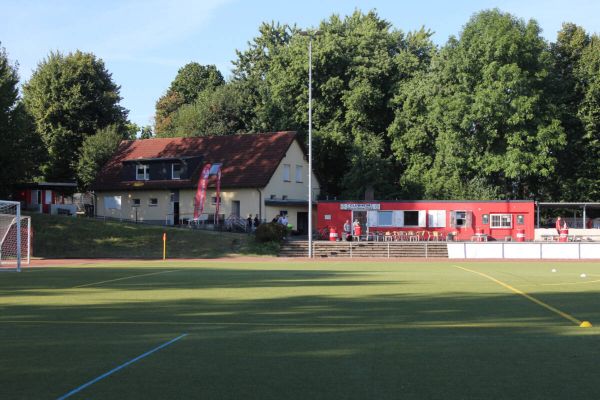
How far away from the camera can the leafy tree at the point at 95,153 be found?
6456cm

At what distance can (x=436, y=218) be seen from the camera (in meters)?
51.7

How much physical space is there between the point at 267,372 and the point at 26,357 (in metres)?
3.50

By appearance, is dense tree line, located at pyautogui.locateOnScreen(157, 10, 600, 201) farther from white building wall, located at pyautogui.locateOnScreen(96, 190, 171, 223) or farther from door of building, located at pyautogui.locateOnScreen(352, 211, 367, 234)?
white building wall, located at pyautogui.locateOnScreen(96, 190, 171, 223)

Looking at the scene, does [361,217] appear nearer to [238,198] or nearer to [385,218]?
[385,218]

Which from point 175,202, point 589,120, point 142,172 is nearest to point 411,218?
point 589,120

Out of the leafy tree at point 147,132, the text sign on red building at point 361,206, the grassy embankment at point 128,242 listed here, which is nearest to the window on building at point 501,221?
the text sign on red building at point 361,206

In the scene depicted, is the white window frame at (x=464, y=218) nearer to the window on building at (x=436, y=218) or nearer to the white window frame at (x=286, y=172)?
the window on building at (x=436, y=218)

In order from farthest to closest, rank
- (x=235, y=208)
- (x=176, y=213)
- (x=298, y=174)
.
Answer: (x=298, y=174) → (x=176, y=213) → (x=235, y=208)

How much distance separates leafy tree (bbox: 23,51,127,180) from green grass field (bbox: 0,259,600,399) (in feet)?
158

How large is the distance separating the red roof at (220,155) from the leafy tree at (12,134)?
1048 cm

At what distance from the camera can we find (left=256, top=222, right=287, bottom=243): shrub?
42.9 metres

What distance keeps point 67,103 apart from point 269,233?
32178mm

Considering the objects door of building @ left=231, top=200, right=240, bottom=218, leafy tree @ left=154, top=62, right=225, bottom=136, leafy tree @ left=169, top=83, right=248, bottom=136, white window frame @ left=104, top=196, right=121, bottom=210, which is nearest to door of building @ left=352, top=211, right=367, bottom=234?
door of building @ left=231, top=200, right=240, bottom=218

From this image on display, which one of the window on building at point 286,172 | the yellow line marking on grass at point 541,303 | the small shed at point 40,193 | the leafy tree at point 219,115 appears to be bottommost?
the yellow line marking on grass at point 541,303
